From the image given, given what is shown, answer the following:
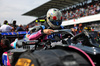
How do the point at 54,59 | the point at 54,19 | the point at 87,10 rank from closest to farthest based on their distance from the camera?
the point at 54,59 → the point at 54,19 → the point at 87,10

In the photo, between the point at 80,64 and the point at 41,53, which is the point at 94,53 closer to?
the point at 80,64

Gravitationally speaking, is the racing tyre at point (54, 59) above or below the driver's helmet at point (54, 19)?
below

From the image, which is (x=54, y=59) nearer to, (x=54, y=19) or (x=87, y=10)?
(x=54, y=19)

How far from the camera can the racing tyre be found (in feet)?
3.97

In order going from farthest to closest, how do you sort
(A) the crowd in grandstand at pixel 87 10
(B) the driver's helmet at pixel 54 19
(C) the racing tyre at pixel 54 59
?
(A) the crowd in grandstand at pixel 87 10, (B) the driver's helmet at pixel 54 19, (C) the racing tyre at pixel 54 59

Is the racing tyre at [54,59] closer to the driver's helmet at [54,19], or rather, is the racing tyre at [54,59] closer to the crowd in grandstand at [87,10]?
the driver's helmet at [54,19]

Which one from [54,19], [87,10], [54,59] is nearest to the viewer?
[54,59]

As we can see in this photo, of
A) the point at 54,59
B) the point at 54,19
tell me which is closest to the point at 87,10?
the point at 54,19

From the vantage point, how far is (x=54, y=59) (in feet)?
4.03

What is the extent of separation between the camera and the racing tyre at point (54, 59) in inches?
47.7

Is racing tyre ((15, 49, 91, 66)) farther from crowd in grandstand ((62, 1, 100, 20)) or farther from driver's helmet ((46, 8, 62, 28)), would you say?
crowd in grandstand ((62, 1, 100, 20))

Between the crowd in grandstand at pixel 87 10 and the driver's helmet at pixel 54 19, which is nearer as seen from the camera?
the driver's helmet at pixel 54 19

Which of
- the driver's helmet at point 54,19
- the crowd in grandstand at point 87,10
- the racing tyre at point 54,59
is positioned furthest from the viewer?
the crowd in grandstand at point 87,10

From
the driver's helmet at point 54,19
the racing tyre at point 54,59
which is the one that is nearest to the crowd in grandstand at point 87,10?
the driver's helmet at point 54,19
